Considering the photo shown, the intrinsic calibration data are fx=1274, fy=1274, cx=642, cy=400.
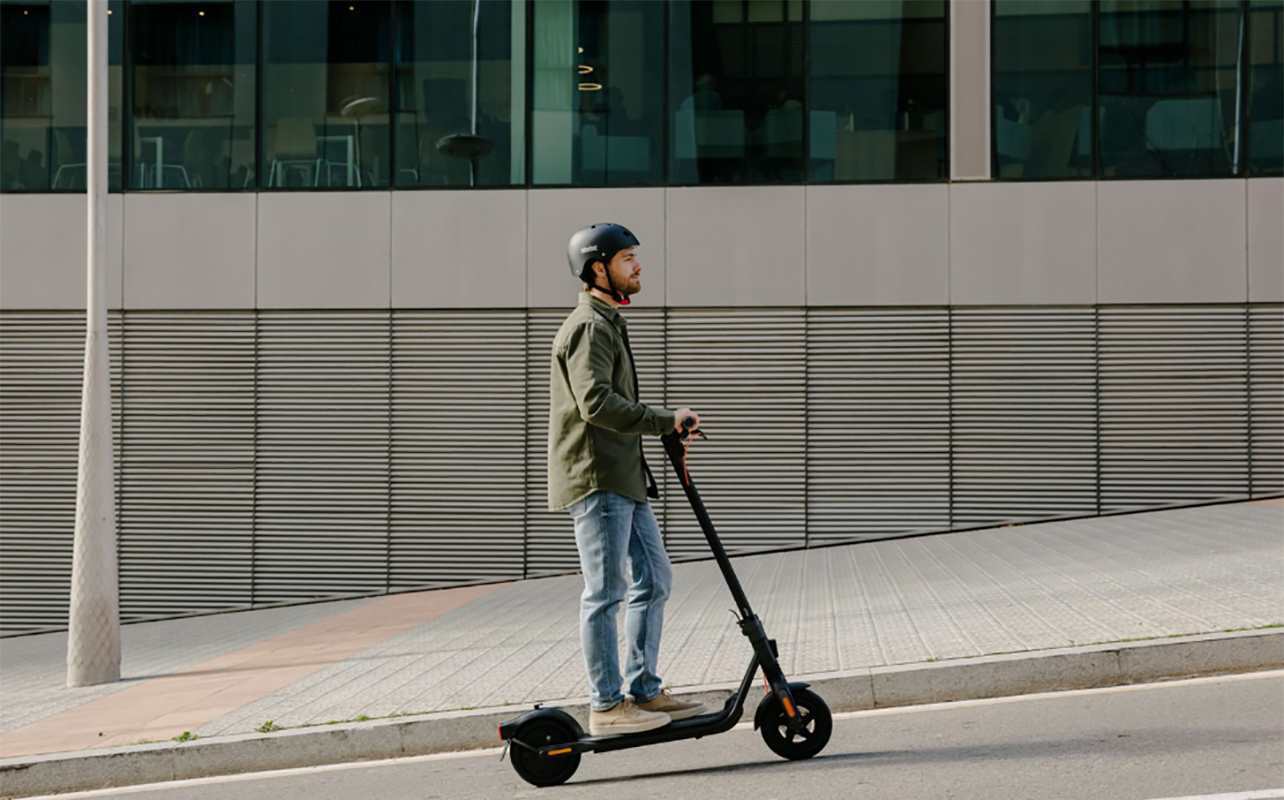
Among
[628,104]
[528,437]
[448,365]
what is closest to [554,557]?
[528,437]

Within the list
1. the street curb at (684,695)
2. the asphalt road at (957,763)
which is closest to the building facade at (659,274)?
the street curb at (684,695)

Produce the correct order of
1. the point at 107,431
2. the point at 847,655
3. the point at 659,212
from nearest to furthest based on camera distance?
the point at 847,655 < the point at 107,431 < the point at 659,212

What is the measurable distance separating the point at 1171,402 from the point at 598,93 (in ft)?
21.9

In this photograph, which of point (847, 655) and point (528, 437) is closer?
point (847, 655)

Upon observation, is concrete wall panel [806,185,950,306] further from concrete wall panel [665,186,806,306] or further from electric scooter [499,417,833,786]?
electric scooter [499,417,833,786]

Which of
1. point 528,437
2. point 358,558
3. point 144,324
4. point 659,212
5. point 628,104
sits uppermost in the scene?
point 628,104

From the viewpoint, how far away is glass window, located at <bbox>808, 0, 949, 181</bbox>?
→ 42.9 ft

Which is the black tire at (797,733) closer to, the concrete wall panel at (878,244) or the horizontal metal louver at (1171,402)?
the concrete wall panel at (878,244)

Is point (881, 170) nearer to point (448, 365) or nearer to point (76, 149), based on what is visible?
point (448, 365)

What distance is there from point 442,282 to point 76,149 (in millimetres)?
4138

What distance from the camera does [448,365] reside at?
13.2 m

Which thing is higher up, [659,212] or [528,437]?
[659,212]

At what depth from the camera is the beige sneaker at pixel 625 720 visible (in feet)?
15.4

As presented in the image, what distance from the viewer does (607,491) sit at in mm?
4723
